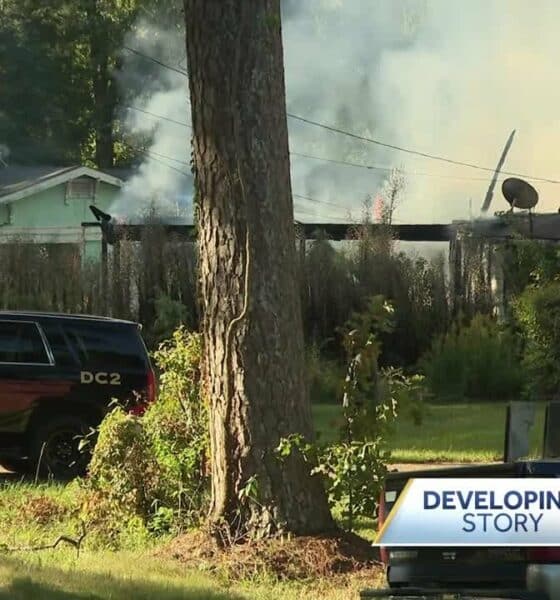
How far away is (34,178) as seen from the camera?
38938 mm

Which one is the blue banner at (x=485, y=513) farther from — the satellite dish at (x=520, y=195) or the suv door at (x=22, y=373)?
the satellite dish at (x=520, y=195)

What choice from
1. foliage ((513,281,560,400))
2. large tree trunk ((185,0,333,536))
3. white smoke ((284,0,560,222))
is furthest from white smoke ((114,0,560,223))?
large tree trunk ((185,0,333,536))

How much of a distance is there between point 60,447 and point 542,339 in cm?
1191

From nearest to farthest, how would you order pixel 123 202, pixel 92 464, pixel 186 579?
pixel 186 579, pixel 92 464, pixel 123 202

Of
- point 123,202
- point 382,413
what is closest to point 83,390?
point 382,413

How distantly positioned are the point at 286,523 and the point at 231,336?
1.38 meters

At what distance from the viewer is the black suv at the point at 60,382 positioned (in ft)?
47.2

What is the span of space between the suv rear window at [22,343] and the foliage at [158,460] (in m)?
4.16

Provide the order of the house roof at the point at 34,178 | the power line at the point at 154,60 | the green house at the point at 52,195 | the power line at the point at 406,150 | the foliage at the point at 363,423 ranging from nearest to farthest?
the foliage at the point at 363,423 < the house roof at the point at 34,178 < the green house at the point at 52,195 < the power line at the point at 406,150 < the power line at the point at 154,60

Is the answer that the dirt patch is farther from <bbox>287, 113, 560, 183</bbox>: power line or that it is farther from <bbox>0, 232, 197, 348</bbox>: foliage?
<bbox>287, 113, 560, 183</bbox>: power line

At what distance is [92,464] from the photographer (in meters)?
10.9

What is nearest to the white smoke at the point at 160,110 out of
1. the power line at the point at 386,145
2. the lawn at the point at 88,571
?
the power line at the point at 386,145

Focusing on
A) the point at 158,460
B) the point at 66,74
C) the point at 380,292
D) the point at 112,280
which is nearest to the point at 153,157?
the point at 66,74

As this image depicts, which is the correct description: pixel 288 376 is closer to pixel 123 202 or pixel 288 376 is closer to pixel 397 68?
pixel 123 202
